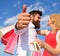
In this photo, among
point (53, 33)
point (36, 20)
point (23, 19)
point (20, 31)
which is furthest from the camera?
point (53, 33)

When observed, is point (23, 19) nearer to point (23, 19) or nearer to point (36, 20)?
point (23, 19)

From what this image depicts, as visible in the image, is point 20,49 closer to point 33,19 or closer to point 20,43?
point 20,43

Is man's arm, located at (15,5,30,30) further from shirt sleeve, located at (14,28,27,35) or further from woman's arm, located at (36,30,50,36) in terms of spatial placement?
woman's arm, located at (36,30,50,36)

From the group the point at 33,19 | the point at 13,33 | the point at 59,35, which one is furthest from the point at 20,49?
the point at 59,35

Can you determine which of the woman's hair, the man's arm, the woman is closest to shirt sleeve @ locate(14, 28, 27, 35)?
the man's arm

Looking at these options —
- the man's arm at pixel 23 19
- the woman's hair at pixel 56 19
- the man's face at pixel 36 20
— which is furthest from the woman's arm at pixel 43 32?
the man's arm at pixel 23 19

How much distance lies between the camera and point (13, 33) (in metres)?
2.09

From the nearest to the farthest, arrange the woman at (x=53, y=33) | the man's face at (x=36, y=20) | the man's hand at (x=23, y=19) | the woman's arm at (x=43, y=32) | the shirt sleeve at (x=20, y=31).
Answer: the man's hand at (x=23, y=19), the shirt sleeve at (x=20, y=31), the man's face at (x=36, y=20), the woman at (x=53, y=33), the woman's arm at (x=43, y=32)

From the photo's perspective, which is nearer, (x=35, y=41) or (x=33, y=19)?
(x=35, y=41)

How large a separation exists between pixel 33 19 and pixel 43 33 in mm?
391

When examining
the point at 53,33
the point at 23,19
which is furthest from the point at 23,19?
the point at 53,33

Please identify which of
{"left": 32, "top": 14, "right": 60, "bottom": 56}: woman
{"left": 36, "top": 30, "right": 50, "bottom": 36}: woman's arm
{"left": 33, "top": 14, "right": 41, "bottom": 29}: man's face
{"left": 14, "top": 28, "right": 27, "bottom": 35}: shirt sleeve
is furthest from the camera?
{"left": 36, "top": 30, "right": 50, "bottom": 36}: woman's arm

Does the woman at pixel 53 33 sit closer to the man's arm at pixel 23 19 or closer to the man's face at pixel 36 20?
the man's face at pixel 36 20

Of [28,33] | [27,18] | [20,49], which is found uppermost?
[27,18]
